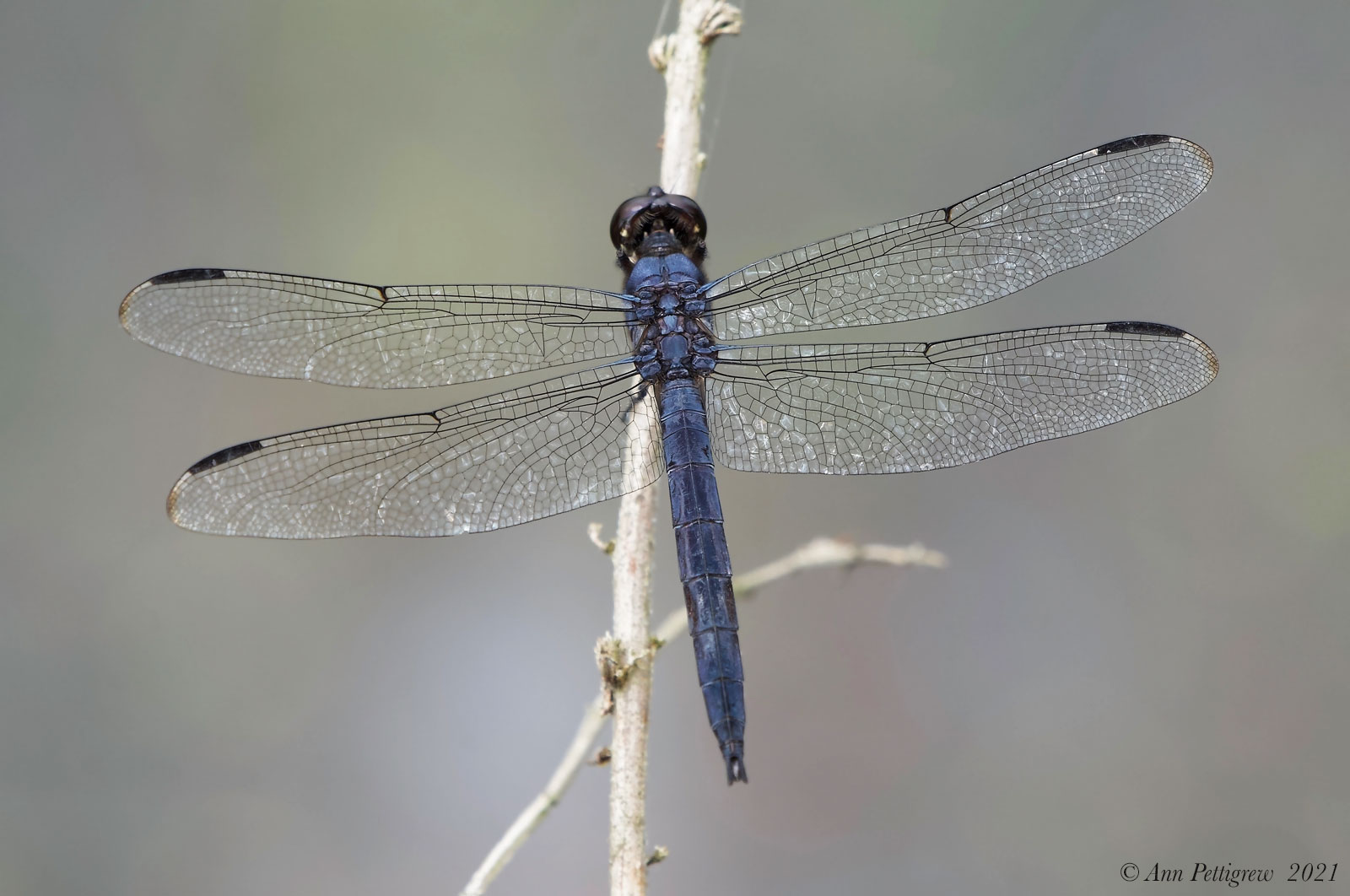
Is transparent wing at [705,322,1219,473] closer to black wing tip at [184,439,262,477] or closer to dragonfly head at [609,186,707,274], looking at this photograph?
dragonfly head at [609,186,707,274]

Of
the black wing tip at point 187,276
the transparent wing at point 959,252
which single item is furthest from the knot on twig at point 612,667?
Answer: the black wing tip at point 187,276

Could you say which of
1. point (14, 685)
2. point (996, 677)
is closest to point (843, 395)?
point (996, 677)

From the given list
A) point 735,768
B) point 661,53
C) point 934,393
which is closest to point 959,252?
point 934,393

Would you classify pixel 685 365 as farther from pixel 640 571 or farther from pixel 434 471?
pixel 434 471

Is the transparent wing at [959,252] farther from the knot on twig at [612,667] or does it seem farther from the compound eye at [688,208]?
the knot on twig at [612,667]

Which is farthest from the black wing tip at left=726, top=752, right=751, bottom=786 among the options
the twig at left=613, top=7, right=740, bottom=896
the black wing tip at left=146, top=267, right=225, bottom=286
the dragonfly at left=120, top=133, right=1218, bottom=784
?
the black wing tip at left=146, top=267, right=225, bottom=286

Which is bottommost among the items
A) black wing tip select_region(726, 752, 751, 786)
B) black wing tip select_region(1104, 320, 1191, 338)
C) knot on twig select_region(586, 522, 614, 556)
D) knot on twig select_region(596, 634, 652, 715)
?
black wing tip select_region(726, 752, 751, 786)
